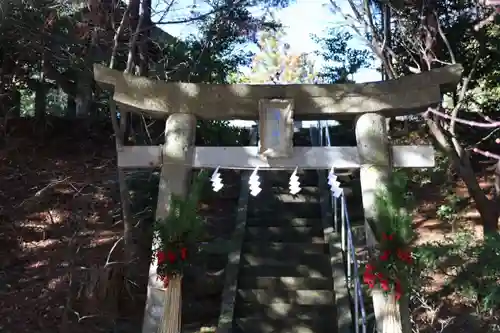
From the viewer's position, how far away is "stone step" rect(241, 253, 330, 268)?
23.1 ft

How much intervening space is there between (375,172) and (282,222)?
2.77 metres

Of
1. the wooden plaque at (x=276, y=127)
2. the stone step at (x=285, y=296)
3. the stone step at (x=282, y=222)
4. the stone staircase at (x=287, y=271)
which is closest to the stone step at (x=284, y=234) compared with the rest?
the stone staircase at (x=287, y=271)

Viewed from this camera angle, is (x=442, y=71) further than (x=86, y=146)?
No

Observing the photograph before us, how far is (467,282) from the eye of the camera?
6.50 meters

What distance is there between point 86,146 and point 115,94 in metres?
5.54

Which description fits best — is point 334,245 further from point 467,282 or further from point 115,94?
point 115,94

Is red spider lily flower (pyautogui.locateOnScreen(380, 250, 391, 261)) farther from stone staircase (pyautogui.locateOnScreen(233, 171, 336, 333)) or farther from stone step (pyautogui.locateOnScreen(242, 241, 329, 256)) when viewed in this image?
stone step (pyautogui.locateOnScreen(242, 241, 329, 256))

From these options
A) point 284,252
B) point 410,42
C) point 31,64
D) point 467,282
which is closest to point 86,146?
point 31,64

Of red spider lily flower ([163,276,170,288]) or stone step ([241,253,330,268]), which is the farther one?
stone step ([241,253,330,268])

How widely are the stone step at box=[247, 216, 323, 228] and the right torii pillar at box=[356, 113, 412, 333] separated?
244cm

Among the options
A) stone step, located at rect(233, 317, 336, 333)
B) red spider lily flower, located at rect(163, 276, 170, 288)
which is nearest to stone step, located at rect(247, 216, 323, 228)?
stone step, located at rect(233, 317, 336, 333)

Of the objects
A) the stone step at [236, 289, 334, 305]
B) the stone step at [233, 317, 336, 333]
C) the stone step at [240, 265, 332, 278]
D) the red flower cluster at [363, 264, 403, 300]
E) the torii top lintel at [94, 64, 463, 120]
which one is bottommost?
the stone step at [233, 317, 336, 333]

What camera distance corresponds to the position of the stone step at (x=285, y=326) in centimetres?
621

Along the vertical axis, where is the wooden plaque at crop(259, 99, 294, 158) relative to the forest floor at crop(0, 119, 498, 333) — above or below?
above
